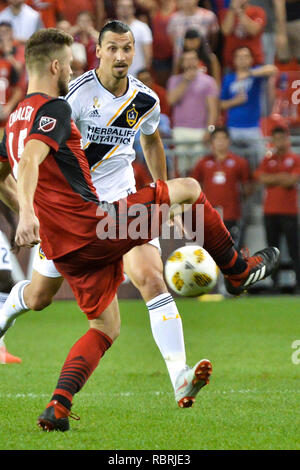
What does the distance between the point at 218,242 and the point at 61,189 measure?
3.42 ft

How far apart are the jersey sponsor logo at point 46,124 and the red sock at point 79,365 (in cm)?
125

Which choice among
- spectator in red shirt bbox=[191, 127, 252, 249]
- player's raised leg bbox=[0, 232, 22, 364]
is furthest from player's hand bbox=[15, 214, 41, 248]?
spectator in red shirt bbox=[191, 127, 252, 249]

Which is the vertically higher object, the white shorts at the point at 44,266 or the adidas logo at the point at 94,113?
the adidas logo at the point at 94,113

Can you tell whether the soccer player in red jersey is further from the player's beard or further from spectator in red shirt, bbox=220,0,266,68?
spectator in red shirt, bbox=220,0,266,68

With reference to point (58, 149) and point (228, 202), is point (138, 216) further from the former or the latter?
point (228, 202)

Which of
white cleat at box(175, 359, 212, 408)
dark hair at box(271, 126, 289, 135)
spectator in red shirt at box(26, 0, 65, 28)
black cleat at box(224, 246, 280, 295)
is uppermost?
spectator in red shirt at box(26, 0, 65, 28)

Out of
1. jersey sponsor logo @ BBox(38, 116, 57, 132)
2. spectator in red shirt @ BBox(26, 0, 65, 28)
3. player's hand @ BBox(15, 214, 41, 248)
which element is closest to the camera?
player's hand @ BBox(15, 214, 41, 248)

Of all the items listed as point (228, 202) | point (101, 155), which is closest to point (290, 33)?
point (228, 202)

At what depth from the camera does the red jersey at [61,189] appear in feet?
15.1

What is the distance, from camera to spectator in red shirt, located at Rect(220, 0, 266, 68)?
1480 cm

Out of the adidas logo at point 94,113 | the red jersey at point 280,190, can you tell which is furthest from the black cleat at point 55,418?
the red jersey at point 280,190

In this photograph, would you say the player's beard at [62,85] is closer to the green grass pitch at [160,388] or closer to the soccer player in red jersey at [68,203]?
the soccer player in red jersey at [68,203]

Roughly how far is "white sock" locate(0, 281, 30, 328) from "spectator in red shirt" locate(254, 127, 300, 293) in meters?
7.57

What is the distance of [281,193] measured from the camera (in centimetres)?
1307
